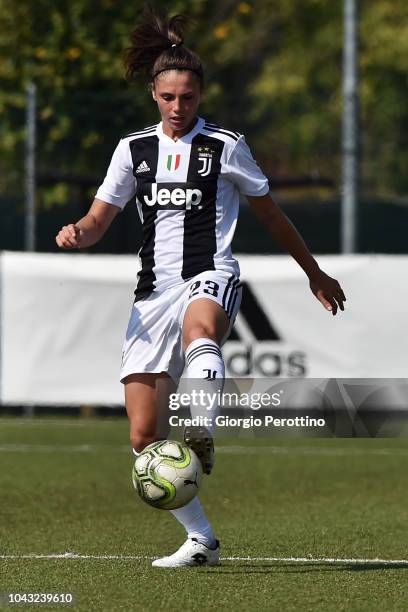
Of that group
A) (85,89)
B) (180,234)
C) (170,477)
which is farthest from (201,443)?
(85,89)

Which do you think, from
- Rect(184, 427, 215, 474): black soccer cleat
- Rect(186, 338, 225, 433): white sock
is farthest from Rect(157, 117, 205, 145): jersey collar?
Rect(184, 427, 215, 474): black soccer cleat

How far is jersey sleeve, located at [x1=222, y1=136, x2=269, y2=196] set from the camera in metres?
6.94

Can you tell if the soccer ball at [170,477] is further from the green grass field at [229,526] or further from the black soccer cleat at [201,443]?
the green grass field at [229,526]

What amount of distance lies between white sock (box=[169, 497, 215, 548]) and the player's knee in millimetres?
843

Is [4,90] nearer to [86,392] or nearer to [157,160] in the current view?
[86,392]

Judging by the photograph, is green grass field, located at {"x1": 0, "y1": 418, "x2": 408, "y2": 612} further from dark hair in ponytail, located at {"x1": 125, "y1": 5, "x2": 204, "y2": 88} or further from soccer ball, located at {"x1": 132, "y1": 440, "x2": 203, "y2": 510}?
dark hair in ponytail, located at {"x1": 125, "y1": 5, "x2": 204, "y2": 88}

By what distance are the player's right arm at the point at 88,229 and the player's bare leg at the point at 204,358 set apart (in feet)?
1.90

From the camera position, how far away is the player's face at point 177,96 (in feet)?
22.5

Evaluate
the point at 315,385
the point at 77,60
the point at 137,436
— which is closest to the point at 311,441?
the point at 315,385

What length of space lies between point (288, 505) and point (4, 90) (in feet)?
37.1

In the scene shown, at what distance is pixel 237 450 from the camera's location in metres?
13.9

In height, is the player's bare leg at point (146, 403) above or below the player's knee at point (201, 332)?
below

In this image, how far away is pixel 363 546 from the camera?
307 inches

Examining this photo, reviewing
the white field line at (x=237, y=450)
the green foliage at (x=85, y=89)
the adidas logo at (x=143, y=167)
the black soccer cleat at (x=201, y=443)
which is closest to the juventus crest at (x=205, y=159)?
the adidas logo at (x=143, y=167)
